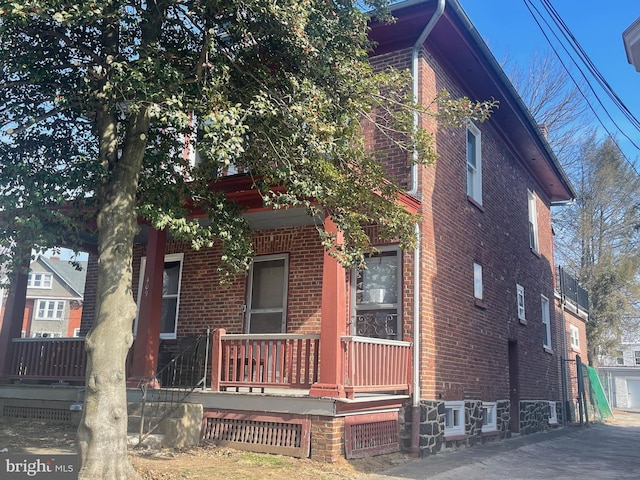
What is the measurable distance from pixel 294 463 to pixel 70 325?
4850 centimetres

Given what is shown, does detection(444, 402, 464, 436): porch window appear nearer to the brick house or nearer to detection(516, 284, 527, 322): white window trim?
the brick house

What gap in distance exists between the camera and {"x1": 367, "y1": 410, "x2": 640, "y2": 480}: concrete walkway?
746 cm

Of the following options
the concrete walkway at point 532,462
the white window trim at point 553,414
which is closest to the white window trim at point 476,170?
the concrete walkway at point 532,462

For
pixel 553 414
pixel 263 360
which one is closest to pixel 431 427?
pixel 263 360

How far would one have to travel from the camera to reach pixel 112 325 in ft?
18.7

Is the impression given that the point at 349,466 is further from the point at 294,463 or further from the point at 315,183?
the point at 315,183

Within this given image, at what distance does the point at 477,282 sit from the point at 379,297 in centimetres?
307

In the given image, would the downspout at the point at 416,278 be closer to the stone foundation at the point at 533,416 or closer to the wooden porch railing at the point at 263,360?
the wooden porch railing at the point at 263,360

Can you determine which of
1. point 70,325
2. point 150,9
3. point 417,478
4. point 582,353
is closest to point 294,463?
point 417,478

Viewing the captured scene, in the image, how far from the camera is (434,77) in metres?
10.4

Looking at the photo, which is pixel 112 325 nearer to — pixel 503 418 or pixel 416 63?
pixel 416 63

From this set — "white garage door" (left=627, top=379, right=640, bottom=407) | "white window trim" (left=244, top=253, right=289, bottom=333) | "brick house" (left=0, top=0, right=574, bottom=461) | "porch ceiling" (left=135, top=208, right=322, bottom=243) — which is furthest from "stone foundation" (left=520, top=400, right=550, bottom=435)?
"white garage door" (left=627, top=379, right=640, bottom=407)

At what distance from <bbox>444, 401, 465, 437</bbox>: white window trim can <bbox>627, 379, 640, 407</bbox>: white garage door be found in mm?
41176

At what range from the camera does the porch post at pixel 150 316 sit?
8742 mm
